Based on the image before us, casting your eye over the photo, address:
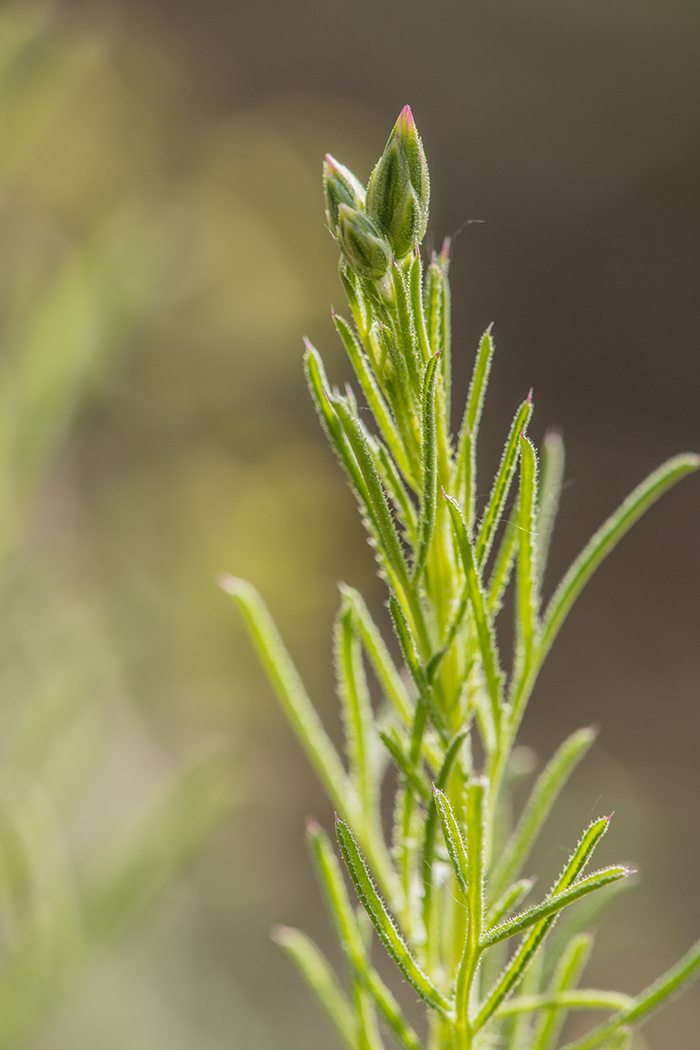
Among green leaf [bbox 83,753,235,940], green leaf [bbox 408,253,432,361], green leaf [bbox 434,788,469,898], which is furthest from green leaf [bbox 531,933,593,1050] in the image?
green leaf [bbox 83,753,235,940]

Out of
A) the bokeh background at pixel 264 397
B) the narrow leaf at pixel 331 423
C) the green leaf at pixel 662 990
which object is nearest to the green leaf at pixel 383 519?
the narrow leaf at pixel 331 423

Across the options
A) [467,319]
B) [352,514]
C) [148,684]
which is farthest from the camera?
[467,319]

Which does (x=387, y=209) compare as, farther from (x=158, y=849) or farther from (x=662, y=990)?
(x=158, y=849)

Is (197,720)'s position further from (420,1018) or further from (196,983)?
(420,1018)

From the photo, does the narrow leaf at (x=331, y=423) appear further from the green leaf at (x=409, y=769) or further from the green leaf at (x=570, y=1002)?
the green leaf at (x=570, y=1002)

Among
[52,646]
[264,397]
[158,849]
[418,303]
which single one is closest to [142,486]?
[264,397]

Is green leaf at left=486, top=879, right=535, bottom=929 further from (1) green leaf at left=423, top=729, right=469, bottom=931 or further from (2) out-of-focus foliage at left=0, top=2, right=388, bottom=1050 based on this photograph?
(2) out-of-focus foliage at left=0, top=2, right=388, bottom=1050

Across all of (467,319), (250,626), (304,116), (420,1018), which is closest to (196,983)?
(420,1018)
